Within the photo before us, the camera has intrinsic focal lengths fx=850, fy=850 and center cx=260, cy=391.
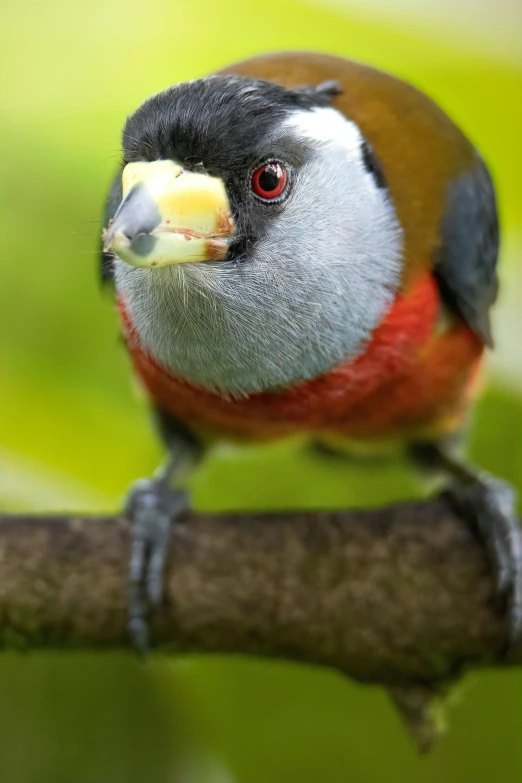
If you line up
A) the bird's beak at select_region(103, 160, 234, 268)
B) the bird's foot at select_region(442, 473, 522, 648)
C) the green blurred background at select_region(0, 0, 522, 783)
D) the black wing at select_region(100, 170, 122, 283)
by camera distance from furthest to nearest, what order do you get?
the green blurred background at select_region(0, 0, 522, 783), the bird's foot at select_region(442, 473, 522, 648), the black wing at select_region(100, 170, 122, 283), the bird's beak at select_region(103, 160, 234, 268)

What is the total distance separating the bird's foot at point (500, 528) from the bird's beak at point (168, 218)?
1.78 ft

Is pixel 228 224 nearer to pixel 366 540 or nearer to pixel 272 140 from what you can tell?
pixel 272 140

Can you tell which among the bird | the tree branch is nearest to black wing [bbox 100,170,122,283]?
the bird

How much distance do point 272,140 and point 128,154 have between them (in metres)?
0.14

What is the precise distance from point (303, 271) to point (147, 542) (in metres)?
0.48

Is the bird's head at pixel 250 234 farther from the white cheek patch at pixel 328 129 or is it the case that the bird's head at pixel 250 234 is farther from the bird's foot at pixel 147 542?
the bird's foot at pixel 147 542

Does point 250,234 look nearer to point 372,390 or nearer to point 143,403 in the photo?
point 372,390

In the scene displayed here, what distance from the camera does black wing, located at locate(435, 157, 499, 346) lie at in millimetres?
1072

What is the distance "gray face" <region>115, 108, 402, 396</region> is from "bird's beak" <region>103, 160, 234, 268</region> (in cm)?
4

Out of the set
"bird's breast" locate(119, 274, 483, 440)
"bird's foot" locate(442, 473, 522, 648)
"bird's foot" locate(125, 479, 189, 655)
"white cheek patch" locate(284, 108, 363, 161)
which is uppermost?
"white cheek patch" locate(284, 108, 363, 161)

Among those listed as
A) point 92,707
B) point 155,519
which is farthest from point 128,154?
point 92,707

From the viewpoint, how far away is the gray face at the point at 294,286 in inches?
32.2

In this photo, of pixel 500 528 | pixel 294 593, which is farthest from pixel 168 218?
pixel 500 528

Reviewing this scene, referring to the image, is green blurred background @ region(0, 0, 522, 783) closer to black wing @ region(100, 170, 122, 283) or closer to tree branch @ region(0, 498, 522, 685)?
tree branch @ region(0, 498, 522, 685)
